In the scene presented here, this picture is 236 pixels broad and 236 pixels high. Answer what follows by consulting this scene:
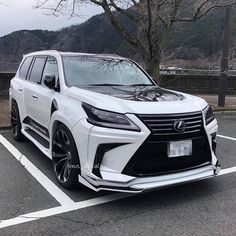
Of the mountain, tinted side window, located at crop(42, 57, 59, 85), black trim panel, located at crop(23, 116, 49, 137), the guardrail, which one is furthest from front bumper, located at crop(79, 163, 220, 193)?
the mountain

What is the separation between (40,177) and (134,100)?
70.8 inches

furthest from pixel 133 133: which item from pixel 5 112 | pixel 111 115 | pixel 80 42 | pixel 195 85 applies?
pixel 80 42

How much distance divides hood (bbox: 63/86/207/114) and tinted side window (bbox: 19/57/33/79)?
239cm

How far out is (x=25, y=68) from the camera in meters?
7.48

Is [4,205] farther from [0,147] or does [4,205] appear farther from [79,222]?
[0,147]

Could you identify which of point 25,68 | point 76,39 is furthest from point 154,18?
point 76,39

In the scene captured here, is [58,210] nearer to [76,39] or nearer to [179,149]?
[179,149]

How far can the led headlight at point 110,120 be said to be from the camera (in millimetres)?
4281

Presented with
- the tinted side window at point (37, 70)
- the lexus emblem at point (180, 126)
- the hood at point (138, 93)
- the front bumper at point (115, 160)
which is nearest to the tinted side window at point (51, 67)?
the tinted side window at point (37, 70)

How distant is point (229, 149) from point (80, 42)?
16.5 metres

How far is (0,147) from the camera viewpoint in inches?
284

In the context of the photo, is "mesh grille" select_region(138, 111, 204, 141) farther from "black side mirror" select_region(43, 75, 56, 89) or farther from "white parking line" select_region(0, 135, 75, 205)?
"black side mirror" select_region(43, 75, 56, 89)

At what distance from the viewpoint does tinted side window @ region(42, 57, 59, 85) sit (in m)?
5.87

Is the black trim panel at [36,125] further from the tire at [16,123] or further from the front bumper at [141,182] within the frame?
the front bumper at [141,182]
